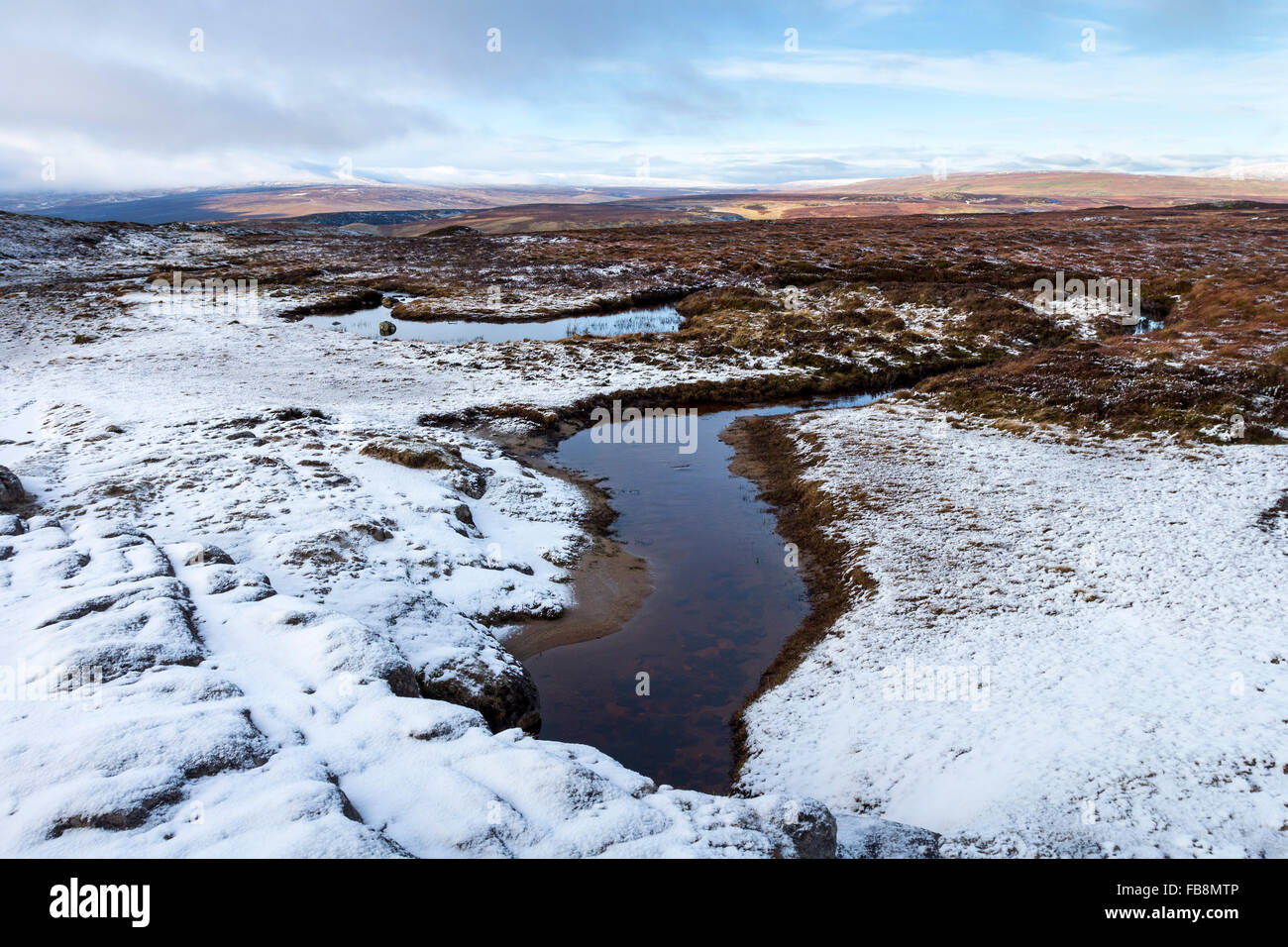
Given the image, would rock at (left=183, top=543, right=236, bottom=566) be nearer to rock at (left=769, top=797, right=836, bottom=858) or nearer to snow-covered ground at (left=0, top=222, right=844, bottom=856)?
snow-covered ground at (left=0, top=222, right=844, bottom=856)

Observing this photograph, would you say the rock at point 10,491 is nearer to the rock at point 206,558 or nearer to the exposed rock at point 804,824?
the rock at point 206,558

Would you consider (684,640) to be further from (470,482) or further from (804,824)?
(470,482)

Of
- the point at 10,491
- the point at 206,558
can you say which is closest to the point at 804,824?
the point at 206,558

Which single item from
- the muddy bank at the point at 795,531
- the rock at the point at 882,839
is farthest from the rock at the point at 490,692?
the rock at the point at 882,839

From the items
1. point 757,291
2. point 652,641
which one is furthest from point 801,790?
point 757,291

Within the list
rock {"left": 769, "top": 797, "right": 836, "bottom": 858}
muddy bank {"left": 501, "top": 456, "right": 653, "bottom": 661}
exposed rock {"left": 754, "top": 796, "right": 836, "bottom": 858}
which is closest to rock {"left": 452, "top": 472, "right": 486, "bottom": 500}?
muddy bank {"left": 501, "top": 456, "right": 653, "bottom": 661}
